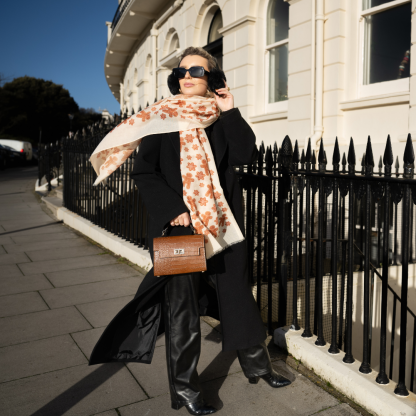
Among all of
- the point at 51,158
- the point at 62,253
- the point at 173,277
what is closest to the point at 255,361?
the point at 173,277

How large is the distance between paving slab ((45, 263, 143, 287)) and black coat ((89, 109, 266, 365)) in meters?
2.35

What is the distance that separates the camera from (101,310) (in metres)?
3.89

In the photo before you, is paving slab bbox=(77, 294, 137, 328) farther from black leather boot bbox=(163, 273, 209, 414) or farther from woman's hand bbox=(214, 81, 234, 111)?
woman's hand bbox=(214, 81, 234, 111)

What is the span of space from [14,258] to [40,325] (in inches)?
105

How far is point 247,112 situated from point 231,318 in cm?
683

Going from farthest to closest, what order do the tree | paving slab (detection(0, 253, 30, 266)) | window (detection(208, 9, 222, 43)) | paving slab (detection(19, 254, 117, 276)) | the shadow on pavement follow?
1. the tree
2. window (detection(208, 9, 222, 43))
3. paving slab (detection(0, 253, 30, 266))
4. paving slab (detection(19, 254, 117, 276))
5. the shadow on pavement

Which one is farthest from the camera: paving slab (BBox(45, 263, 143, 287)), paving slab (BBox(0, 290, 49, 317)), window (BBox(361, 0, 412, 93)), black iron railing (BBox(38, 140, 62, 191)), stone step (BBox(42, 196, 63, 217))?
black iron railing (BBox(38, 140, 62, 191))

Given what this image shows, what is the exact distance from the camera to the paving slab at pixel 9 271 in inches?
198

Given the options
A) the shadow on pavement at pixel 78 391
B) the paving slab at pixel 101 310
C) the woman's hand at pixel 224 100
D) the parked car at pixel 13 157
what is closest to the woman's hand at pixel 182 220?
the woman's hand at pixel 224 100

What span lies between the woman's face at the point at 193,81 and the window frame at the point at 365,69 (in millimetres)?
4461

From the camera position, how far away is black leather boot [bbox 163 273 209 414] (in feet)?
7.54

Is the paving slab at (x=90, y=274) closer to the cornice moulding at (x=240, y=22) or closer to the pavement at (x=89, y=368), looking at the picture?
the pavement at (x=89, y=368)

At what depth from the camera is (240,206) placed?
2.57 meters

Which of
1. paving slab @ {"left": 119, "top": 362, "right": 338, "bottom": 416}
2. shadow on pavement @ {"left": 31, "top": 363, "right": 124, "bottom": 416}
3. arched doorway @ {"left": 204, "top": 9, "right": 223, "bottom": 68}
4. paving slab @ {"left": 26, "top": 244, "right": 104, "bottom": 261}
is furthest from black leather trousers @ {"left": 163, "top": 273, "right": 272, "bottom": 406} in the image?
arched doorway @ {"left": 204, "top": 9, "right": 223, "bottom": 68}
